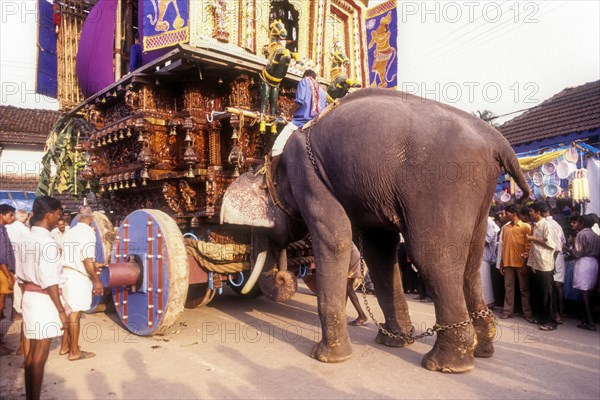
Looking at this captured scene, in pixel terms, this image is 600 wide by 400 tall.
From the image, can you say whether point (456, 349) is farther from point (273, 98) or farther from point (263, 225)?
point (273, 98)

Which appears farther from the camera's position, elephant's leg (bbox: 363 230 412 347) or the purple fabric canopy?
the purple fabric canopy

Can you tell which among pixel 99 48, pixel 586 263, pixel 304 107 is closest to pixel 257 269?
pixel 304 107

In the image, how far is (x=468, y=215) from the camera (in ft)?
11.7

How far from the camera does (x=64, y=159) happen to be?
A: 8648 millimetres

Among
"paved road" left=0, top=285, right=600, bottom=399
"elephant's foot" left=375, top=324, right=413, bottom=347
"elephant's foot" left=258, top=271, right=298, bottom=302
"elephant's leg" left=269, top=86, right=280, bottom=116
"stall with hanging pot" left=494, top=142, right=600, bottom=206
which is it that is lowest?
"paved road" left=0, top=285, right=600, bottom=399

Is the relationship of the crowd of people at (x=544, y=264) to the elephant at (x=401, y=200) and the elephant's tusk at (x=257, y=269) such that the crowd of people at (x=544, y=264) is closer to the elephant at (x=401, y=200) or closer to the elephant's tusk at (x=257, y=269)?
the elephant at (x=401, y=200)

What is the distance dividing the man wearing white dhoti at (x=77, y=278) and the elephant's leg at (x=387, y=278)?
2911 millimetres

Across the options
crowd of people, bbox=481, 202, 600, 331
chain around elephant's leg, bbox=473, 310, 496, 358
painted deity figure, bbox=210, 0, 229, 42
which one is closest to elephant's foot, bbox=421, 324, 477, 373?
chain around elephant's leg, bbox=473, 310, 496, 358

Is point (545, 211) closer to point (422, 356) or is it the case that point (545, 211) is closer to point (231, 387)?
point (422, 356)

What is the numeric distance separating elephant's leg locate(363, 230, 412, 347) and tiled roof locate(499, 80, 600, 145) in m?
10.4

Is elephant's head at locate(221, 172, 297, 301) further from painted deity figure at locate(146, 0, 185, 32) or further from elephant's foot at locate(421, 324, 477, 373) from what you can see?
painted deity figure at locate(146, 0, 185, 32)

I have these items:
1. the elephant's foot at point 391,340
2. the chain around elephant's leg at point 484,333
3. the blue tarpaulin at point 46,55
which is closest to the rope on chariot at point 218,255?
the elephant's foot at point 391,340

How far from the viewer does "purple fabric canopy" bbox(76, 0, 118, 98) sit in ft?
25.3

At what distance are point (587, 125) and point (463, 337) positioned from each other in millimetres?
11570
